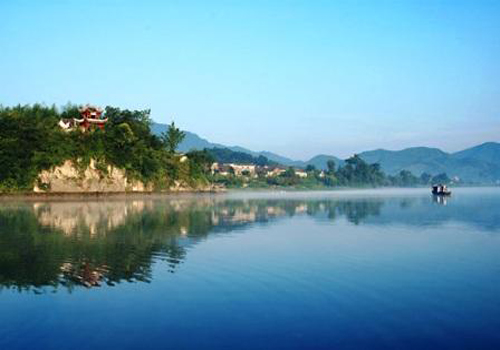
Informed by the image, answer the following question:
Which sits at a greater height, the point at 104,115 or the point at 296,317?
the point at 104,115

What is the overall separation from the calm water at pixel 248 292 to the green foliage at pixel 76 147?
67.6 m

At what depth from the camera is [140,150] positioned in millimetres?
115500

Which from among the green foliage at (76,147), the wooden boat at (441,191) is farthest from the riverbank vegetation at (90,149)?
the wooden boat at (441,191)

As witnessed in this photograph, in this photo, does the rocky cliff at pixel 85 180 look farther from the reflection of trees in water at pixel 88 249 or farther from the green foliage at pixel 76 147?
the reflection of trees in water at pixel 88 249

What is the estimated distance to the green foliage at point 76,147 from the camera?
3622 inches

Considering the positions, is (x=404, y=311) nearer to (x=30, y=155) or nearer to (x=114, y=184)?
(x=30, y=155)

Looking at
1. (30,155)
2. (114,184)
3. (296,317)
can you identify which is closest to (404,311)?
(296,317)

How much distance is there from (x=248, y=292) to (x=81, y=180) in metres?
92.1

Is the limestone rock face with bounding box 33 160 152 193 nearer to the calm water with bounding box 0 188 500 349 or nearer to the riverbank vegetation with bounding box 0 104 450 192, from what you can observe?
the riverbank vegetation with bounding box 0 104 450 192

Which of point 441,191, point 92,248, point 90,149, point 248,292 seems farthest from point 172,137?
point 248,292

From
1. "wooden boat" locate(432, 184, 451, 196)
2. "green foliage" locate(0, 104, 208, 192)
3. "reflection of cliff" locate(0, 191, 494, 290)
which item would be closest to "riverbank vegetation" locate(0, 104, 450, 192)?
"green foliage" locate(0, 104, 208, 192)

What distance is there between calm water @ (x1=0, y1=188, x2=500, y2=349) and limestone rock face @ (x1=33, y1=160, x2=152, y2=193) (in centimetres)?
6963

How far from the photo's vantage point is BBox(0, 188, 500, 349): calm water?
1180 centimetres

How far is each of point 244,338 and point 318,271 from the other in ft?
29.5
